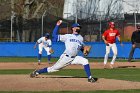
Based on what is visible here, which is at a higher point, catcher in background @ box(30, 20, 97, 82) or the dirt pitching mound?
catcher in background @ box(30, 20, 97, 82)

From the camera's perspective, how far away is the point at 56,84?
37.3ft

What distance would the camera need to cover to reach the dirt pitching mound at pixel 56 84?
10791mm

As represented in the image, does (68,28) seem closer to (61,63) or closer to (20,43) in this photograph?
(20,43)

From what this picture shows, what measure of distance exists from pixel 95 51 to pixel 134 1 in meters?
16.6

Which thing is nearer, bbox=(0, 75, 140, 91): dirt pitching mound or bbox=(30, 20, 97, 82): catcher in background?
bbox=(0, 75, 140, 91): dirt pitching mound

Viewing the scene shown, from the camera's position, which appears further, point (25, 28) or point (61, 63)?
point (25, 28)

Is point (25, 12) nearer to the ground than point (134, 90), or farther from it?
farther from it

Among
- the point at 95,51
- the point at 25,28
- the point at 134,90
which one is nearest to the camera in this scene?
the point at 134,90

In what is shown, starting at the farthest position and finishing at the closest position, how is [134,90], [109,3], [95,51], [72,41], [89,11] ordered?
[109,3], [89,11], [95,51], [72,41], [134,90]

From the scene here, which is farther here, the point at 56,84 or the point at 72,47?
the point at 72,47

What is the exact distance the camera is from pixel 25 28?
32938mm

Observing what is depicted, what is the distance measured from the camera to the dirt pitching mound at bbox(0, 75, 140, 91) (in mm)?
10791

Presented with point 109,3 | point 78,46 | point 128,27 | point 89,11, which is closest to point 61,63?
point 78,46

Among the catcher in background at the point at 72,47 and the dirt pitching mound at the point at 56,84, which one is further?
the catcher in background at the point at 72,47
